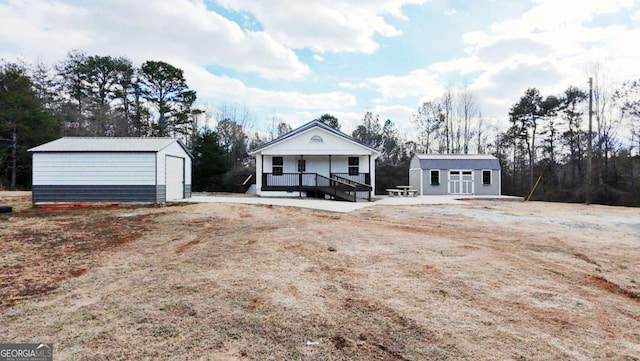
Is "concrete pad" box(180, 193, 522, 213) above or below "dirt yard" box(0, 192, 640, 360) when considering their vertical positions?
above

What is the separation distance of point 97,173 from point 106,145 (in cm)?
129

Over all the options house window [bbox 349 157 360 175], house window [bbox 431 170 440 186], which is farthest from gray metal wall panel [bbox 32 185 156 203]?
house window [bbox 431 170 440 186]

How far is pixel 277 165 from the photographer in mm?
19359

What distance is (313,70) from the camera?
21562mm

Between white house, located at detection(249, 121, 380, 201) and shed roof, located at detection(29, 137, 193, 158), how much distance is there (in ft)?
19.3

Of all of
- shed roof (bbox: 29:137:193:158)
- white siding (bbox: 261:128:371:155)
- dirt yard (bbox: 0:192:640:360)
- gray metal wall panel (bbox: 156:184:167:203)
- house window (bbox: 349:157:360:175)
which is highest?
white siding (bbox: 261:128:371:155)

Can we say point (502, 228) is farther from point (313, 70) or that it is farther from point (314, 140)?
point (313, 70)

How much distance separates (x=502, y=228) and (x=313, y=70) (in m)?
16.5

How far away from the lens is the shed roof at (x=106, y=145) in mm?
12516

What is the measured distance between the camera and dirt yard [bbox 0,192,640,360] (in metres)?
2.53

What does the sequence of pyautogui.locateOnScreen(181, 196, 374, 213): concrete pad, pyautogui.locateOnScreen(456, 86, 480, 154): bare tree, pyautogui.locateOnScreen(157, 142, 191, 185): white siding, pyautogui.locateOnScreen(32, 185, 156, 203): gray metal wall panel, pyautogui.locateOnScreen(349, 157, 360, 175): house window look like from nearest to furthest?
pyautogui.locateOnScreen(181, 196, 374, 213): concrete pad → pyautogui.locateOnScreen(32, 185, 156, 203): gray metal wall panel → pyautogui.locateOnScreen(157, 142, 191, 185): white siding → pyautogui.locateOnScreen(349, 157, 360, 175): house window → pyautogui.locateOnScreen(456, 86, 480, 154): bare tree

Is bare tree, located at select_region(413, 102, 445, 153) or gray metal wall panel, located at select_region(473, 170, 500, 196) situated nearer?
gray metal wall panel, located at select_region(473, 170, 500, 196)

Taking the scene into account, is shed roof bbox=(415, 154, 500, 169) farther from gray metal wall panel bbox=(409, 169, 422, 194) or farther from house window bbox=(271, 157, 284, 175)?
house window bbox=(271, 157, 284, 175)

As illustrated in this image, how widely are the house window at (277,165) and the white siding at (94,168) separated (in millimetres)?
7532
